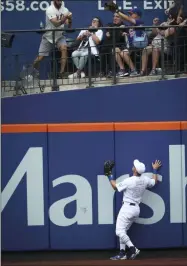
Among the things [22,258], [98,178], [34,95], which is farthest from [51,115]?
[22,258]

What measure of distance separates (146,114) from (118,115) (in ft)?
1.73

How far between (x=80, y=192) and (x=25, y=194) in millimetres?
951

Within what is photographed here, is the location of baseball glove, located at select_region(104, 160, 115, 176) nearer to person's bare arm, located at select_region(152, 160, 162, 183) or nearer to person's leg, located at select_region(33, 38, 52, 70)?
person's bare arm, located at select_region(152, 160, 162, 183)

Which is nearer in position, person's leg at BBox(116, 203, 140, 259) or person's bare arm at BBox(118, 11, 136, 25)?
person's leg at BBox(116, 203, 140, 259)

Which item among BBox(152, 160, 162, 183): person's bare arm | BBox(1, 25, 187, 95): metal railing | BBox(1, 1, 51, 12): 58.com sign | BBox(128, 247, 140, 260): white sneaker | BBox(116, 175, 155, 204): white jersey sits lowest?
BBox(128, 247, 140, 260): white sneaker

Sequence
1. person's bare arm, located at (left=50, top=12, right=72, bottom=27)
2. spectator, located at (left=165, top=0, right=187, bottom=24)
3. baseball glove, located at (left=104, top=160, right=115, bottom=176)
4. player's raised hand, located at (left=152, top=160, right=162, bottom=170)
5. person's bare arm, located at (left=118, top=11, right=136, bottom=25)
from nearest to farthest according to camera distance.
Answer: baseball glove, located at (left=104, top=160, right=115, bottom=176)
player's raised hand, located at (left=152, top=160, right=162, bottom=170)
person's bare arm, located at (left=118, top=11, right=136, bottom=25)
person's bare arm, located at (left=50, top=12, right=72, bottom=27)
spectator, located at (left=165, top=0, right=187, bottom=24)

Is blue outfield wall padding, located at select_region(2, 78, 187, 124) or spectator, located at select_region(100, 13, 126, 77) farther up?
spectator, located at select_region(100, 13, 126, 77)

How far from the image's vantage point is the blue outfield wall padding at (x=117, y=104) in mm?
13969

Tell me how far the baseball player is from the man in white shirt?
9.30 ft

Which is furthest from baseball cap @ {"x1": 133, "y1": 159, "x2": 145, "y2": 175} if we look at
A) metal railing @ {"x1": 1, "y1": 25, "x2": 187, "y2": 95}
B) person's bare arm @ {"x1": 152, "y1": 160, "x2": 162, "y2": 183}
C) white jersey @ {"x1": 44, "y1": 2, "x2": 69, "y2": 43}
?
white jersey @ {"x1": 44, "y1": 2, "x2": 69, "y2": 43}

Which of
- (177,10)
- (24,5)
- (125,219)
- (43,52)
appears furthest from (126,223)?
(24,5)

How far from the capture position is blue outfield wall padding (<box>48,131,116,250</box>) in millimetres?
12984

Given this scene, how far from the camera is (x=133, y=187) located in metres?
12.5

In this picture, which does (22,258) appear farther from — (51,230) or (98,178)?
(98,178)
